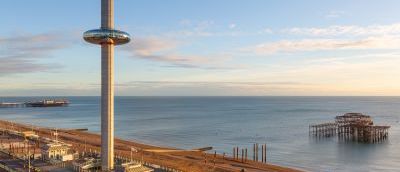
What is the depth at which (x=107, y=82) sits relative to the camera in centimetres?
4812

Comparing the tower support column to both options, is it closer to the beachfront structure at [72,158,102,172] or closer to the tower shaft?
the tower shaft

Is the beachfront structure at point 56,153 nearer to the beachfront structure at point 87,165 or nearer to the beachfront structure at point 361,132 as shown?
the beachfront structure at point 87,165

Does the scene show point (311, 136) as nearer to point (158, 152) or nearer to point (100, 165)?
point (158, 152)

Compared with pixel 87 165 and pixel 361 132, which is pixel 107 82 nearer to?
pixel 87 165

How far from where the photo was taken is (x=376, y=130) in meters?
117

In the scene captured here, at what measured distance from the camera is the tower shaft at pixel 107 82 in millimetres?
48156

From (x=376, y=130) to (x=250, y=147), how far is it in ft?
144

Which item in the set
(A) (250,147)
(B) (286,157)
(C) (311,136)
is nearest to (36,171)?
(B) (286,157)

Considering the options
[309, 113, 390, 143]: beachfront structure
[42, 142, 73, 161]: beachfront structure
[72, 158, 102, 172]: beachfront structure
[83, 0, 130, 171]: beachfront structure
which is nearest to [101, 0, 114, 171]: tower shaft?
[83, 0, 130, 171]: beachfront structure

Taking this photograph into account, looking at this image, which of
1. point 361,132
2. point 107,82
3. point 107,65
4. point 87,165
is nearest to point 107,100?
point 107,82

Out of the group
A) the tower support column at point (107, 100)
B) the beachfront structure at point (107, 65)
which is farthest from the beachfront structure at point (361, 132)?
the beachfront structure at point (107, 65)

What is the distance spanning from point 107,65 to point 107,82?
2035mm

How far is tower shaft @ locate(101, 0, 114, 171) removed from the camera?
4816cm

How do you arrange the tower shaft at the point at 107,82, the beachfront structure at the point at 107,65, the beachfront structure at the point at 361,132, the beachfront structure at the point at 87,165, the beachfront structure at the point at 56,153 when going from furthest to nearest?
the beachfront structure at the point at 361,132 < the beachfront structure at the point at 56,153 < the tower shaft at the point at 107,82 < the beachfront structure at the point at 107,65 < the beachfront structure at the point at 87,165
